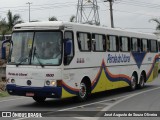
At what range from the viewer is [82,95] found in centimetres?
1616

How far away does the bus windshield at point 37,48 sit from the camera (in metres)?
14.6

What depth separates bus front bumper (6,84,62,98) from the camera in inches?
563

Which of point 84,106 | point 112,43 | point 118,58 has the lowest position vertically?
point 84,106

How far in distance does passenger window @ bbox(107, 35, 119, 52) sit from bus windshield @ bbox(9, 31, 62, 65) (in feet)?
14.7

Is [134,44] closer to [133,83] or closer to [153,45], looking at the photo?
[133,83]

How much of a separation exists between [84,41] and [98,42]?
1.49 meters

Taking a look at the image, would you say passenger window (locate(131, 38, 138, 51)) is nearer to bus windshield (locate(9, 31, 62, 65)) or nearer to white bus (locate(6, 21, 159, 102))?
white bus (locate(6, 21, 159, 102))

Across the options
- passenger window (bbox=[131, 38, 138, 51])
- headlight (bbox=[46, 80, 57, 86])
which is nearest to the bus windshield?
headlight (bbox=[46, 80, 57, 86])

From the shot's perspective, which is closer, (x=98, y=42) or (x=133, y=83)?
(x=98, y=42)

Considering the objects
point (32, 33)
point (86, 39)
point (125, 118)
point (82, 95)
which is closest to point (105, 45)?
point (86, 39)

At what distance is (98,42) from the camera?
58.1 ft

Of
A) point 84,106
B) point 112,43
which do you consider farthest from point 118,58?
point 84,106

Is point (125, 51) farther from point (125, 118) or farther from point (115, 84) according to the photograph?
point (125, 118)

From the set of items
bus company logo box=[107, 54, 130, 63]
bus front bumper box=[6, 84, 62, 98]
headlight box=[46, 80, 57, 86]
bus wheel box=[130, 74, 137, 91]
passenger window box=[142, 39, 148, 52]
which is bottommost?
bus wheel box=[130, 74, 137, 91]
